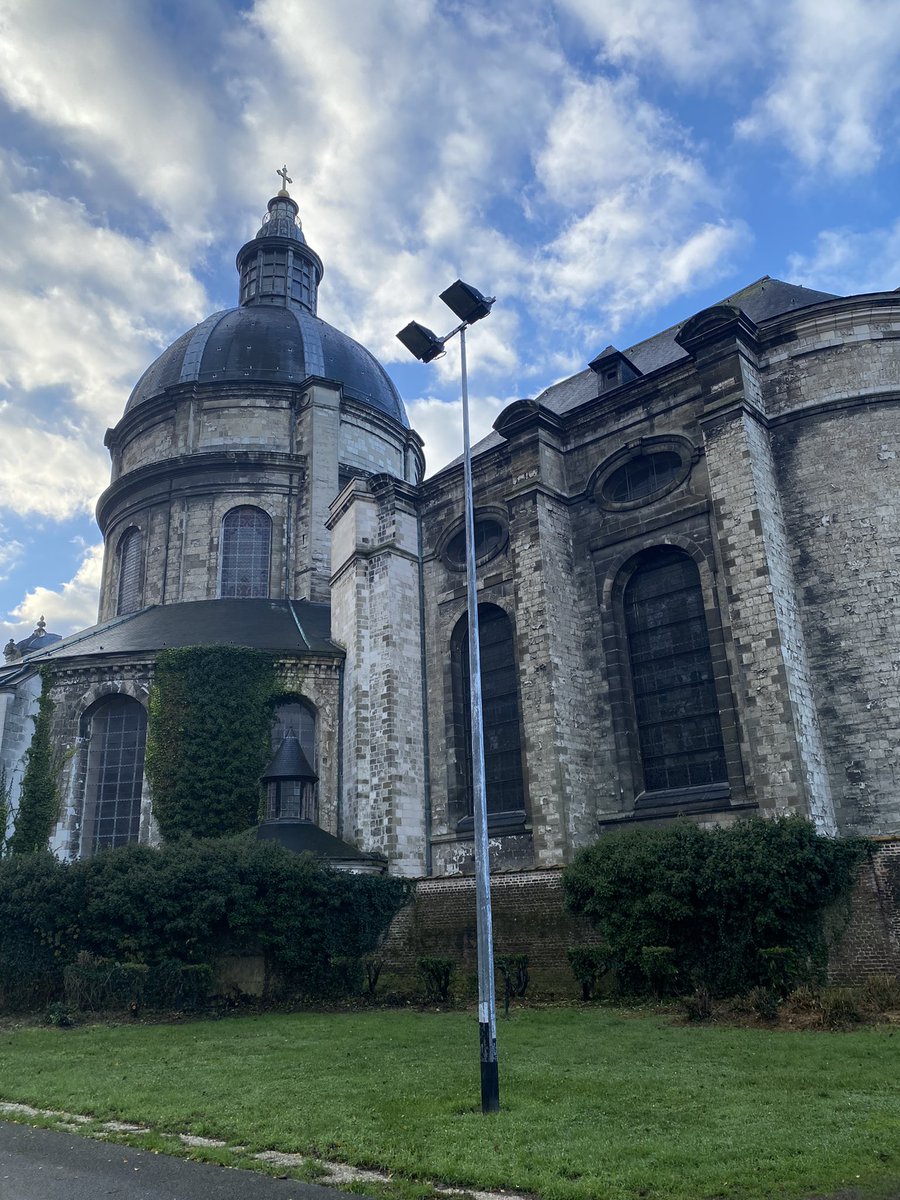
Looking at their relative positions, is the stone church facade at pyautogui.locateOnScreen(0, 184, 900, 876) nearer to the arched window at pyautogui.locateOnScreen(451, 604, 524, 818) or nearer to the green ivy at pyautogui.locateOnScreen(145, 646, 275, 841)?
the arched window at pyautogui.locateOnScreen(451, 604, 524, 818)

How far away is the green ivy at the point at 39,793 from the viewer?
71.8 feet

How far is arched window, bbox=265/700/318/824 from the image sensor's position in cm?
2177

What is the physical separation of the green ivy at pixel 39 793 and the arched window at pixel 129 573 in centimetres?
803

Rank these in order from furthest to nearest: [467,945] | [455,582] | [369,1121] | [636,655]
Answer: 1. [455,582]
2. [636,655]
3. [467,945]
4. [369,1121]

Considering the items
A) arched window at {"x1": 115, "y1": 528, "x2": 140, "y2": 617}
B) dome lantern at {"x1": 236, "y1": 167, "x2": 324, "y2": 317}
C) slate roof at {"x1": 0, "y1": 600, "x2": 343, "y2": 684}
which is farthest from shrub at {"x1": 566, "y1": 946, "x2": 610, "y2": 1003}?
dome lantern at {"x1": 236, "y1": 167, "x2": 324, "y2": 317}

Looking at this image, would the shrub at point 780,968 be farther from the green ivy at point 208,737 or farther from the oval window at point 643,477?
the green ivy at point 208,737

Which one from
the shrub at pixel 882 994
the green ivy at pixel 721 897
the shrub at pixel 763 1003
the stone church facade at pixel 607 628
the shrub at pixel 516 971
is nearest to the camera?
the shrub at pixel 882 994

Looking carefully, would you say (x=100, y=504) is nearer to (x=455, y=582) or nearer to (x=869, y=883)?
(x=455, y=582)

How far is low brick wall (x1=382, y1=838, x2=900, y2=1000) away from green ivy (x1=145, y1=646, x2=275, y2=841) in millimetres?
5383

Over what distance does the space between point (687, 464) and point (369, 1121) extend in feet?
51.2

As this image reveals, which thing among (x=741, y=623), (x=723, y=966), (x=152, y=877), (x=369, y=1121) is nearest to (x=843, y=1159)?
(x=369, y=1121)

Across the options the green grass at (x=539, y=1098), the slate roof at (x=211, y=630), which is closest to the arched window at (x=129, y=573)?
the slate roof at (x=211, y=630)

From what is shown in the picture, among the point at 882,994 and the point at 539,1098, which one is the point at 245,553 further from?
the point at 539,1098

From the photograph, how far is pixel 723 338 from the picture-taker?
18812 millimetres
